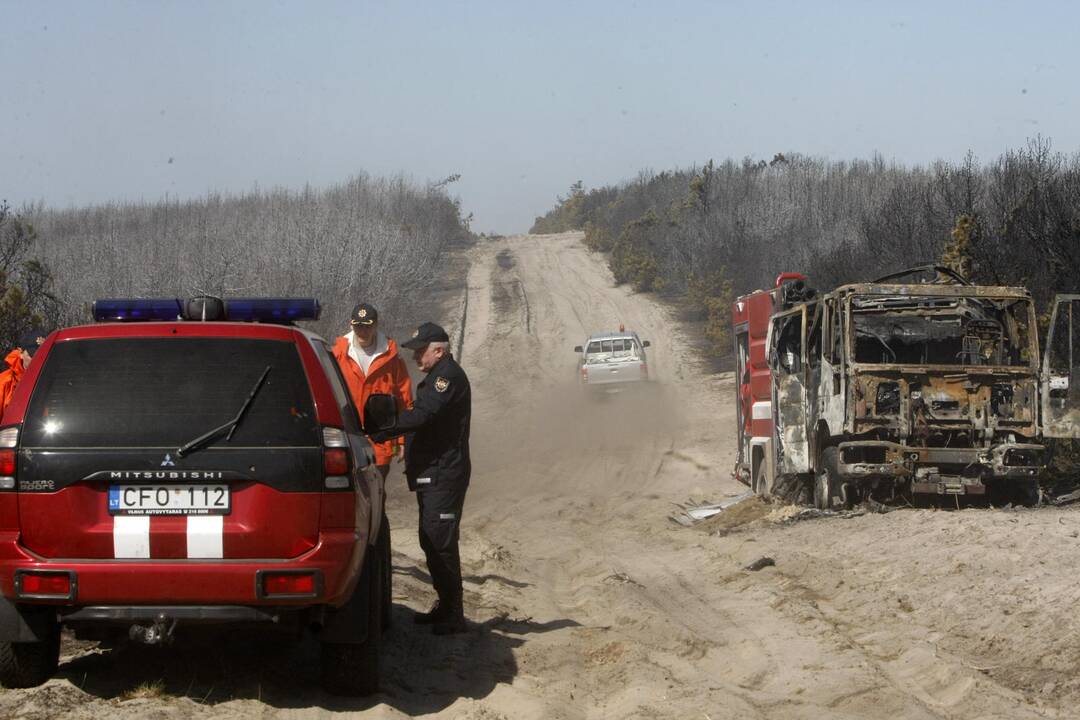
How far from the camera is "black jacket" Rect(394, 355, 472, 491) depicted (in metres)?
7.88

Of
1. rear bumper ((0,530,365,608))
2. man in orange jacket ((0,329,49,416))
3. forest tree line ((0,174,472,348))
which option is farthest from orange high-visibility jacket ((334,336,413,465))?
forest tree line ((0,174,472,348))

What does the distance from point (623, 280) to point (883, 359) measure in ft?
139

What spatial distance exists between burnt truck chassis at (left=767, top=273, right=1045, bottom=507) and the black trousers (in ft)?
20.8

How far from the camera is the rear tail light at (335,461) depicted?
18.8 ft

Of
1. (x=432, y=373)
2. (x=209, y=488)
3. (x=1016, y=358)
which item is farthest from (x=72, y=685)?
(x=1016, y=358)

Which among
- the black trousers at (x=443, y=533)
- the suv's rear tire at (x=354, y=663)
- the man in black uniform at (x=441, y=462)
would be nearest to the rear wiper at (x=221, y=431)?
the suv's rear tire at (x=354, y=663)

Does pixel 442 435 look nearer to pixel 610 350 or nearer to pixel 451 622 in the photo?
pixel 451 622

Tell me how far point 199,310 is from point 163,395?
87 centimetres

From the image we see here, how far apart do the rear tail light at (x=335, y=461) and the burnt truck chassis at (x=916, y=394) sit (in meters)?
8.37

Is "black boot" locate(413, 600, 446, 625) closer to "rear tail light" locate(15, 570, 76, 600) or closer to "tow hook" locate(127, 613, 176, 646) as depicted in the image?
"tow hook" locate(127, 613, 176, 646)

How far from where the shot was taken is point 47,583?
5562 millimetres

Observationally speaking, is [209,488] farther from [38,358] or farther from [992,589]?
[992,589]

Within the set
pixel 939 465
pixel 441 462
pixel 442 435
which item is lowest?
pixel 939 465

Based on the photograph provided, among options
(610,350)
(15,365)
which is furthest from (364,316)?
(610,350)
